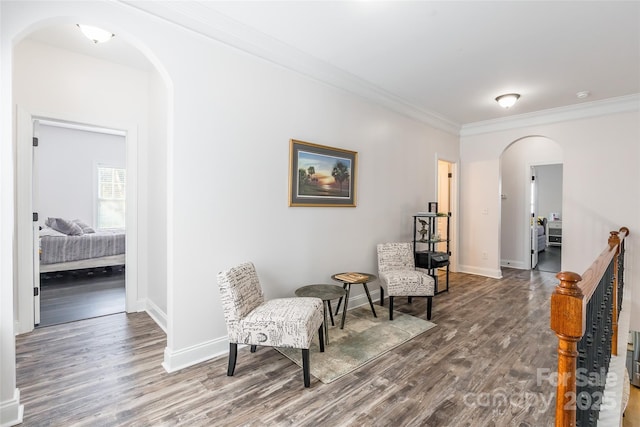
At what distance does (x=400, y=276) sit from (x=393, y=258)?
45 centimetres

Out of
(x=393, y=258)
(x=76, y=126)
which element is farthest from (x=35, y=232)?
(x=76, y=126)

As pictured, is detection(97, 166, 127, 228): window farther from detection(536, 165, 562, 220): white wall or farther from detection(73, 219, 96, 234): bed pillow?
detection(536, 165, 562, 220): white wall

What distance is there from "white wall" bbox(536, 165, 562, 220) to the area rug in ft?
30.4

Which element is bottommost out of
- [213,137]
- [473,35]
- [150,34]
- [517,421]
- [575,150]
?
[517,421]

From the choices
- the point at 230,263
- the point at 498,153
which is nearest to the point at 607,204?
the point at 498,153

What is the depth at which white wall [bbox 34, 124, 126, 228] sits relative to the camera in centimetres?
634

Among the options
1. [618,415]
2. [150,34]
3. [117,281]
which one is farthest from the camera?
[117,281]

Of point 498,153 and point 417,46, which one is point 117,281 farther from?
point 498,153

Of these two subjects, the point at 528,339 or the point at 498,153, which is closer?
the point at 528,339

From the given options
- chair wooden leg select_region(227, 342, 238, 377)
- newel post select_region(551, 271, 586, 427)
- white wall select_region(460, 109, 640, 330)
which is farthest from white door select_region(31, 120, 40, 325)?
white wall select_region(460, 109, 640, 330)

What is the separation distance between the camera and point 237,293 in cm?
229

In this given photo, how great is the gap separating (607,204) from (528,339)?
2900 millimetres

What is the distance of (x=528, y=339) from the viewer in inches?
118

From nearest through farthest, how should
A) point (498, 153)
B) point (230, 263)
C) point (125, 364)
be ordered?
point (125, 364), point (230, 263), point (498, 153)
